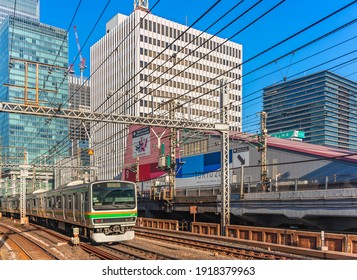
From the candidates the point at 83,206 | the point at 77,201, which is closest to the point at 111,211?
the point at 83,206

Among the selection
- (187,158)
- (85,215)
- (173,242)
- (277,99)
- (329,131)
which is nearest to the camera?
(85,215)

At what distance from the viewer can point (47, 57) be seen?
35469 mm

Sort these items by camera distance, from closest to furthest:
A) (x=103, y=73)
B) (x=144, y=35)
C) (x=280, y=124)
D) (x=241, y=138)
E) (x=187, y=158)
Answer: (x=241, y=138) → (x=187, y=158) → (x=280, y=124) → (x=144, y=35) → (x=103, y=73)

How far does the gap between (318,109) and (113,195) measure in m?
49.3

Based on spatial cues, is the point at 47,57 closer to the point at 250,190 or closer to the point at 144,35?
the point at 250,190

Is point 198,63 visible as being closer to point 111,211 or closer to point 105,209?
point 111,211

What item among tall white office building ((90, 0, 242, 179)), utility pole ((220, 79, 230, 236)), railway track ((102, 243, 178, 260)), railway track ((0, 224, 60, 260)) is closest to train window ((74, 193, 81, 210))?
railway track ((0, 224, 60, 260))

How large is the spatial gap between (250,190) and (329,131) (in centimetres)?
5248

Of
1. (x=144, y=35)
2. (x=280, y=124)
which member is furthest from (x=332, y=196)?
(x=144, y=35)

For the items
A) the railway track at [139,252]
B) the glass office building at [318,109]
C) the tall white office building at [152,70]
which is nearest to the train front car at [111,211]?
the railway track at [139,252]

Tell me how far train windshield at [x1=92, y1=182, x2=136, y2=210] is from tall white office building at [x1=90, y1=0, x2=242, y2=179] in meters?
63.2

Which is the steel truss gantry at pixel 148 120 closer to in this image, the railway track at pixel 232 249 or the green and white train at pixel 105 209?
the railway track at pixel 232 249

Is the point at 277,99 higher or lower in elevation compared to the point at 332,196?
higher

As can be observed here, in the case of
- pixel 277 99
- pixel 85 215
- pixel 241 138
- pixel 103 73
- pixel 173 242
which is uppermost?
pixel 103 73
